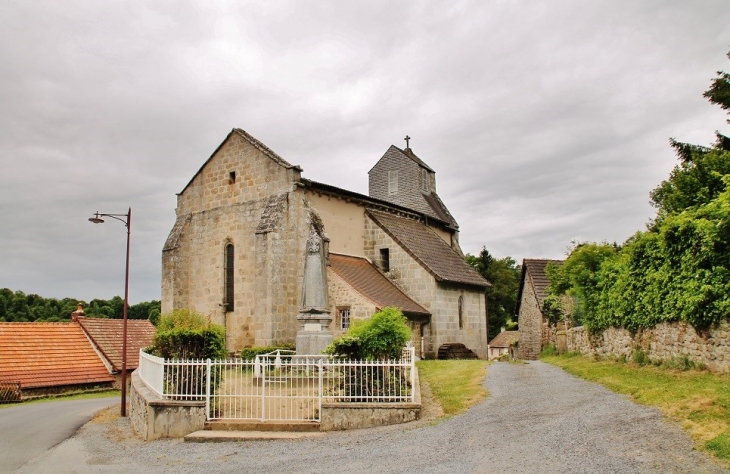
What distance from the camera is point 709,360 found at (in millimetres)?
12414

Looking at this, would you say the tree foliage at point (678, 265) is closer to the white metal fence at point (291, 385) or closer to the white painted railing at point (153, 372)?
the white metal fence at point (291, 385)

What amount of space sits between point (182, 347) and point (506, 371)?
9.62 metres

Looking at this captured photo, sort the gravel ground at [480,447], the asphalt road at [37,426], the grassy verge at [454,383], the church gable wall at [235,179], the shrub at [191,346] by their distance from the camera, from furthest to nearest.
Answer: the church gable wall at [235,179]
the shrub at [191,346]
the grassy verge at [454,383]
the asphalt road at [37,426]
the gravel ground at [480,447]

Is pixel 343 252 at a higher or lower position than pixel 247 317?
higher

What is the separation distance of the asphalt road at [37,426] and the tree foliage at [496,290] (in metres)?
41.5

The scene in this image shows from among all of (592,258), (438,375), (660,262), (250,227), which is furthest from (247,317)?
(660,262)

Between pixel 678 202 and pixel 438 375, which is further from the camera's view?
pixel 678 202

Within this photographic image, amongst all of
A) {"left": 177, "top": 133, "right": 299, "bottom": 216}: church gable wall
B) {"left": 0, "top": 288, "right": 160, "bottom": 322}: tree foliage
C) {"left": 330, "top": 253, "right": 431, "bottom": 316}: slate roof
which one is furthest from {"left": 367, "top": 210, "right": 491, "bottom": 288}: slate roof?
{"left": 0, "top": 288, "right": 160, "bottom": 322}: tree foliage

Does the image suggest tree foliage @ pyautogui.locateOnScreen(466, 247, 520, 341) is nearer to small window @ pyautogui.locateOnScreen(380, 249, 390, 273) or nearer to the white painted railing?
small window @ pyautogui.locateOnScreen(380, 249, 390, 273)

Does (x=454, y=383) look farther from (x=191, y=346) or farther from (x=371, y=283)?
(x=371, y=283)

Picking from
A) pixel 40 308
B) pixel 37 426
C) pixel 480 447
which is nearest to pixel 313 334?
pixel 37 426

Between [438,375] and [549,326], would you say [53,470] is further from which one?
[549,326]

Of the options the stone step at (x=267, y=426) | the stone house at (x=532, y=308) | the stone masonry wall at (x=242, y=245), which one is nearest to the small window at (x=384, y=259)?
the stone masonry wall at (x=242, y=245)

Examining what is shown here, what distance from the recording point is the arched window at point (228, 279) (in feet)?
86.6
